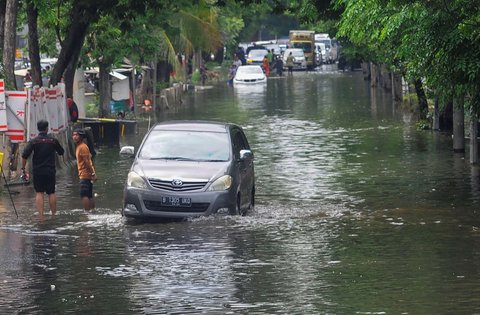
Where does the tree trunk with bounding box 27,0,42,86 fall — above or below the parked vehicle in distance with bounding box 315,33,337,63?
above

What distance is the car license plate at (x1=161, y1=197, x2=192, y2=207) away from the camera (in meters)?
18.4

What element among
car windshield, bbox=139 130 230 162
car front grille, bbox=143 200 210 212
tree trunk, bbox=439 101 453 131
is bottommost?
tree trunk, bbox=439 101 453 131

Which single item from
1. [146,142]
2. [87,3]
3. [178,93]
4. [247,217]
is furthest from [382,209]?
[178,93]

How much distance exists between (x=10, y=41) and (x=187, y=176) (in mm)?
10009

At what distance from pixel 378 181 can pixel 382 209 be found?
449 centimetres

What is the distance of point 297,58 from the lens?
315 feet

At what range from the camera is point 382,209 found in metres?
20.5

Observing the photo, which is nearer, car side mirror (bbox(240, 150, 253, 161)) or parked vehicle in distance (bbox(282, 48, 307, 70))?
car side mirror (bbox(240, 150, 253, 161))

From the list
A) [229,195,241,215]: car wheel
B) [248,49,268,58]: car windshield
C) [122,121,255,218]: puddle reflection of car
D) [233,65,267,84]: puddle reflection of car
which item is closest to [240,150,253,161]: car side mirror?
[122,121,255,218]: puddle reflection of car

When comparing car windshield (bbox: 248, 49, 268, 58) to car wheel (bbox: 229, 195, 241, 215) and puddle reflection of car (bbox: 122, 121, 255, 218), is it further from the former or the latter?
car wheel (bbox: 229, 195, 241, 215)

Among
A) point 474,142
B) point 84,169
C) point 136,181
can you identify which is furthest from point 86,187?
point 474,142

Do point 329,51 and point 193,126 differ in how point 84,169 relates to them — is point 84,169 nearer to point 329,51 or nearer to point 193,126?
point 193,126

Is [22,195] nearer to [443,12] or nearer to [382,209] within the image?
[382,209]

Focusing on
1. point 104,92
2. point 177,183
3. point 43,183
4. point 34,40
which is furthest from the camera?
point 104,92
